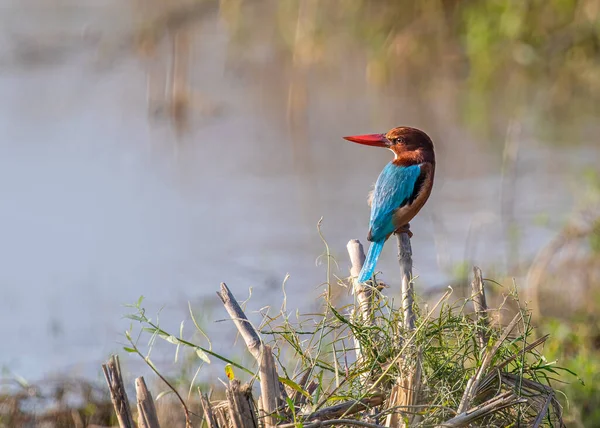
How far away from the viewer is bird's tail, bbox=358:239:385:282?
2227mm

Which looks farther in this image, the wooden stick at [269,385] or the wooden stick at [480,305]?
the wooden stick at [480,305]

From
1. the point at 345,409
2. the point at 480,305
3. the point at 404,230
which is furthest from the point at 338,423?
the point at 404,230

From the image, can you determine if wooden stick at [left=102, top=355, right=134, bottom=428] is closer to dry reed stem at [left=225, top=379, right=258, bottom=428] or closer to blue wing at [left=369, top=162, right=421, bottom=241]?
dry reed stem at [left=225, top=379, right=258, bottom=428]

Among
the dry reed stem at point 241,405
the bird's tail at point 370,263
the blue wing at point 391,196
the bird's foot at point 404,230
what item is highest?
the blue wing at point 391,196

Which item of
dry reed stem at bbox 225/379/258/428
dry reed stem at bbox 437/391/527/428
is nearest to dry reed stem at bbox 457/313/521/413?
dry reed stem at bbox 437/391/527/428

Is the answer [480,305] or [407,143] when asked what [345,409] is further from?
[407,143]

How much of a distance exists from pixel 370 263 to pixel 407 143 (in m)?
0.33

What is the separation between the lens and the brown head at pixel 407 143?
2.46 meters

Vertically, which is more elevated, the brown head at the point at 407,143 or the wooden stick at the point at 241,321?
the brown head at the point at 407,143

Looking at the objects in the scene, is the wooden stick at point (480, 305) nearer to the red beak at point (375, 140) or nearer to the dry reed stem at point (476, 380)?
the dry reed stem at point (476, 380)

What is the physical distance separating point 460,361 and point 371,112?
6.50 meters

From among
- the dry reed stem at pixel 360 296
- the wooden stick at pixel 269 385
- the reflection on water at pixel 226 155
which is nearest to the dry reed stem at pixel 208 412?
the wooden stick at pixel 269 385

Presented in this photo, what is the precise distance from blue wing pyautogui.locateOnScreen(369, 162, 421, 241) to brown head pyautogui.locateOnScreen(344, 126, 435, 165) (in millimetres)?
25

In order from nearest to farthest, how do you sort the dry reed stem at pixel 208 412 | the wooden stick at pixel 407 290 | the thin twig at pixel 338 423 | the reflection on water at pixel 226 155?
1. the thin twig at pixel 338 423
2. the dry reed stem at pixel 208 412
3. the wooden stick at pixel 407 290
4. the reflection on water at pixel 226 155
